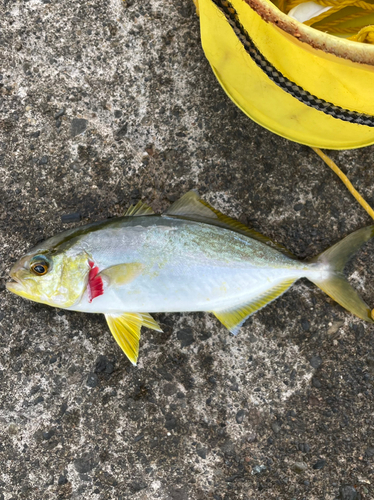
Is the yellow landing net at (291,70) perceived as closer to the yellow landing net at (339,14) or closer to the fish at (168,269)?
the fish at (168,269)

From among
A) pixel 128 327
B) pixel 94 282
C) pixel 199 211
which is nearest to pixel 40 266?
pixel 94 282

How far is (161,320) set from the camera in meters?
2.22

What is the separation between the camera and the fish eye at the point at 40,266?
1.88 meters

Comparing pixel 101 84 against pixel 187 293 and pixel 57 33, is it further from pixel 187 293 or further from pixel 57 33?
pixel 187 293

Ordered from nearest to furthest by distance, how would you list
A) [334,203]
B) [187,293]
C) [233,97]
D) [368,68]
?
[368,68]
[187,293]
[233,97]
[334,203]

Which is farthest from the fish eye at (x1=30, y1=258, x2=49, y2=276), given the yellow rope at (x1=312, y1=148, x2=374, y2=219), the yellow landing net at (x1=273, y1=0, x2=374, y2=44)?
the yellow landing net at (x1=273, y1=0, x2=374, y2=44)

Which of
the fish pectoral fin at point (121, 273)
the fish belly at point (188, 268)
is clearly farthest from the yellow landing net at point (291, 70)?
the fish pectoral fin at point (121, 273)

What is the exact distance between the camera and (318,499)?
216 centimetres

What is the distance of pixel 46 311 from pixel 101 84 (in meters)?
1.38

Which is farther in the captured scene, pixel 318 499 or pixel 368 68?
pixel 318 499

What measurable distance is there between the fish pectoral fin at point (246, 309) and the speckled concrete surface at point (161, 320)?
188 mm

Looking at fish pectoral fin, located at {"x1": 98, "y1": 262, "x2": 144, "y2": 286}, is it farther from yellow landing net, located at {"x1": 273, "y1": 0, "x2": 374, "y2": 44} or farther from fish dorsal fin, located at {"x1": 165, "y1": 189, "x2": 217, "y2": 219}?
yellow landing net, located at {"x1": 273, "y1": 0, "x2": 374, "y2": 44}

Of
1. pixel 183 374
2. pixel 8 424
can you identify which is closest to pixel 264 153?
pixel 183 374

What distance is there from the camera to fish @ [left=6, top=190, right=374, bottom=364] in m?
1.90
